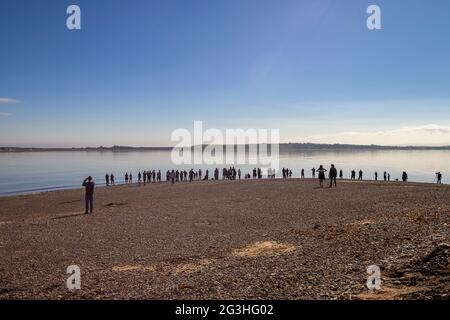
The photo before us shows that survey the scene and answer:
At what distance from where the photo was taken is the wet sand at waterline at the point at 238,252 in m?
9.29

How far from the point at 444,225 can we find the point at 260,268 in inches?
276

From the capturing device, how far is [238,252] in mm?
14172

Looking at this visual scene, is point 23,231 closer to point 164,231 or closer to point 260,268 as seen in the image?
point 164,231

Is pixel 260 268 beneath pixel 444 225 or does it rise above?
beneath

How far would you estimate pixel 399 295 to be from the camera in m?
7.87

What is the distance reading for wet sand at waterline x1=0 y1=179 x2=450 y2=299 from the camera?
929cm
